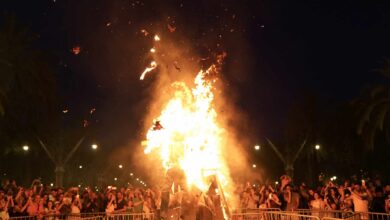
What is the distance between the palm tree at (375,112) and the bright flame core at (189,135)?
12314mm

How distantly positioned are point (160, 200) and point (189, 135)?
2.57 meters

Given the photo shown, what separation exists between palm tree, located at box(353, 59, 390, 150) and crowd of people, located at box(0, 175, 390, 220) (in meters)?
9.55

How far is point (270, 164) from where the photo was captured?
63.2m

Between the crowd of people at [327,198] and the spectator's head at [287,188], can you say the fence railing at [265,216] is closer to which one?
the crowd of people at [327,198]

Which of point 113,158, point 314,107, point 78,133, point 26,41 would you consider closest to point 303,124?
point 314,107

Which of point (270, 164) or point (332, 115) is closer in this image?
point (332, 115)

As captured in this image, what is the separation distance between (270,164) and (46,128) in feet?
118

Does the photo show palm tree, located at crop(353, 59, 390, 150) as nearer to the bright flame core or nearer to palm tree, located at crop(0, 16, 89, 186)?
the bright flame core

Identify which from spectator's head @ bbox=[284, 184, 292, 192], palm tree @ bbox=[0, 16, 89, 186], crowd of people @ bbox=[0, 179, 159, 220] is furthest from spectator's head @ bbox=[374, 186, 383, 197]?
palm tree @ bbox=[0, 16, 89, 186]

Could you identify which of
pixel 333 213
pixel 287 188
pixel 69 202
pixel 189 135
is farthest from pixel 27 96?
pixel 333 213

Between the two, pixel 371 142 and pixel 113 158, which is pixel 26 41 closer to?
pixel 371 142

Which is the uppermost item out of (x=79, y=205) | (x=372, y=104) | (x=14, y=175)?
(x=372, y=104)

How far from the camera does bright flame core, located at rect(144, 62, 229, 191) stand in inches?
622

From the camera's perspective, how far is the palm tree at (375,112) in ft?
90.8
